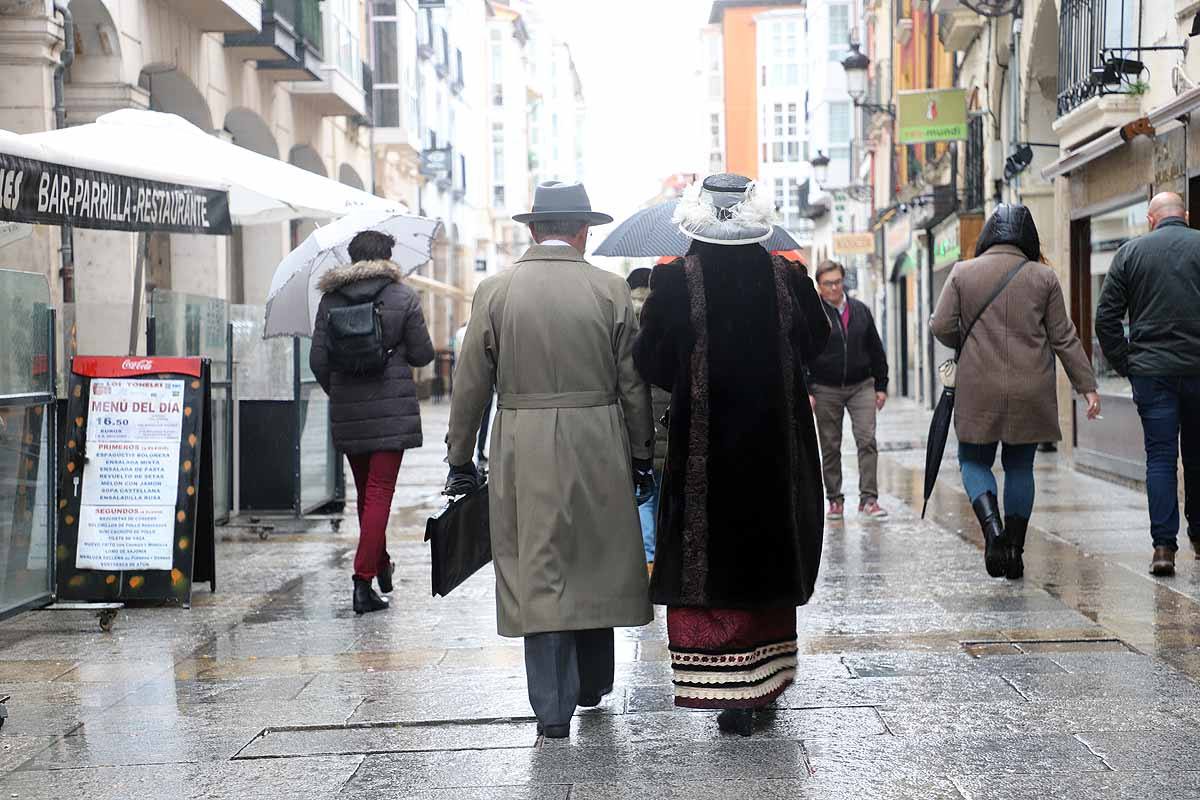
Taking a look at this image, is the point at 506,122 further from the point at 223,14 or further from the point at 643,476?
the point at 643,476

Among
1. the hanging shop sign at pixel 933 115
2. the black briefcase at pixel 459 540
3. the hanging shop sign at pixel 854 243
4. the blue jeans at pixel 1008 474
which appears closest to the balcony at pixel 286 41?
the hanging shop sign at pixel 933 115

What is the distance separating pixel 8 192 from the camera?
610 cm

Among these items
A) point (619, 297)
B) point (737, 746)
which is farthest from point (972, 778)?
point (619, 297)

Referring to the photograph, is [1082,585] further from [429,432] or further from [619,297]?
[429,432]

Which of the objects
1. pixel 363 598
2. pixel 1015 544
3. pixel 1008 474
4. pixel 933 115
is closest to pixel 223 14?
pixel 933 115

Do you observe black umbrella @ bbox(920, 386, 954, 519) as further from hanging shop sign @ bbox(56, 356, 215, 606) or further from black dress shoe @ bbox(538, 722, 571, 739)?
hanging shop sign @ bbox(56, 356, 215, 606)

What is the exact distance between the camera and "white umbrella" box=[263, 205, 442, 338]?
9.98m

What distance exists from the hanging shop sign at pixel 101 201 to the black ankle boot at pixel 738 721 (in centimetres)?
321

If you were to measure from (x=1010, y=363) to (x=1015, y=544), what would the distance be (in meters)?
0.91

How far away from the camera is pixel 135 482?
7.89m

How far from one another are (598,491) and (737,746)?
0.89 m

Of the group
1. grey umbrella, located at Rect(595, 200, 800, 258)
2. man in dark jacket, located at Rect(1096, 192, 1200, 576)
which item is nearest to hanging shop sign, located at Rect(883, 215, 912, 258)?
grey umbrella, located at Rect(595, 200, 800, 258)

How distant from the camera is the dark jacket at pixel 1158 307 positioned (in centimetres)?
804

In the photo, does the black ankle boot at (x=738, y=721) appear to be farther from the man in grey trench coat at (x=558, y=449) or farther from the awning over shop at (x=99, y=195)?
the awning over shop at (x=99, y=195)
